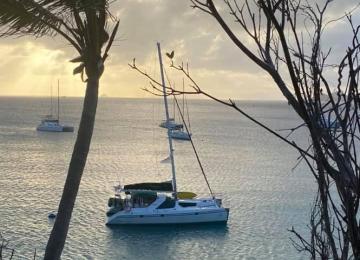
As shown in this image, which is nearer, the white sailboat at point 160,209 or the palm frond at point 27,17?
the palm frond at point 27,17

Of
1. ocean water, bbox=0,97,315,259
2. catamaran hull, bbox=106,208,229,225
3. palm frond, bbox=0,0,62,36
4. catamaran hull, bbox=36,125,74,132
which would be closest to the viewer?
palm frond, bbox=0,0,62,36

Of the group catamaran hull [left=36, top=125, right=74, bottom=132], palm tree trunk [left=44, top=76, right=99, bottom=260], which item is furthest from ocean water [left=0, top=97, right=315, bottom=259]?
catamaran hull [left=36, top=125, right=74, bottom=132]

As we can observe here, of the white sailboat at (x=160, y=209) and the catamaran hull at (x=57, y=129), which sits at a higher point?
the catamaran hull at (x=57, y=129)

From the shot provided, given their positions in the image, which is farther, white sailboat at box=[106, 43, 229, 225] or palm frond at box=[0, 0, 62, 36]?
white sailboat at box=[106, 43, 229, 225]

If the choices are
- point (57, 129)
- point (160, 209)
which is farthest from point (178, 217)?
point (57, 129)

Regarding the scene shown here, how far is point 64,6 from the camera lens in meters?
5.37

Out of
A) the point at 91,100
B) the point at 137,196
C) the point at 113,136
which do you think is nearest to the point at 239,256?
the point at 137,196

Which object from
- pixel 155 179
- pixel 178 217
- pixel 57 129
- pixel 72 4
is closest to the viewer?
pixel 72 4

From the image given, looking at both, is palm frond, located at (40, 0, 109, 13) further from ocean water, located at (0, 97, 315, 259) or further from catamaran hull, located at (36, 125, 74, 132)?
catamaran hull, located at (36, 125, 74, 132)

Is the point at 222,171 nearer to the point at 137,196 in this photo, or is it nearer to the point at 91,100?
the point at 137,196

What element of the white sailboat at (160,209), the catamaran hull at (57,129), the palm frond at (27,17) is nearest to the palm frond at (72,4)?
the palm frond at (27,17)

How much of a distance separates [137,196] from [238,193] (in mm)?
9789

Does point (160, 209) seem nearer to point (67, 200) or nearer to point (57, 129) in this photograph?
point (67, 200)

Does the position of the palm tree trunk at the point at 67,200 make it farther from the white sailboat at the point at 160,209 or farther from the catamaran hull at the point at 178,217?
the catamaran hull at the point at 178,217
